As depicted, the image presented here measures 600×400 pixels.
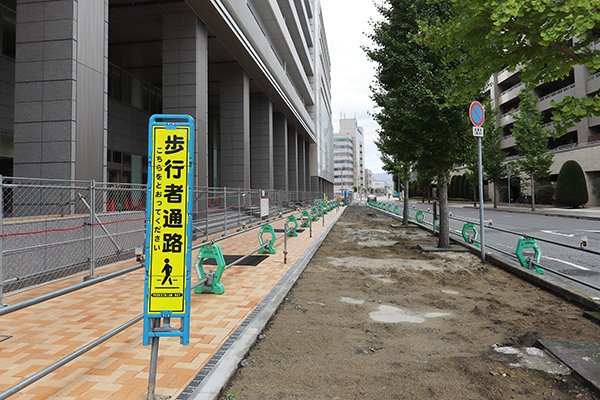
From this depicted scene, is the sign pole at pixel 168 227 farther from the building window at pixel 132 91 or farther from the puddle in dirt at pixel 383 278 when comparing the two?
the building window at pixel 132 91

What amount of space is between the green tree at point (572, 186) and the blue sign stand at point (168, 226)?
127 feet

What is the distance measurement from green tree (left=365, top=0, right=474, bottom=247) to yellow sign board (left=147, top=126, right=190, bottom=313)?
9.28m

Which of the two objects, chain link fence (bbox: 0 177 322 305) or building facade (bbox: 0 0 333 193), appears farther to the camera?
building facade (bbox: 0 0 333 193)

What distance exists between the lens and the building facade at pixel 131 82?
8844 mm

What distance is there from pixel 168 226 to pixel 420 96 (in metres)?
9.89

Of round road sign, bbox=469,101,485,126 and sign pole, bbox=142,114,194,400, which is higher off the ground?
round road sign, bbox=469,101,485,126

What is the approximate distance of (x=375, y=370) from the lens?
3574 mm

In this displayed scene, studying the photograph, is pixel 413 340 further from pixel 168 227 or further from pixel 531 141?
pixel 531 141

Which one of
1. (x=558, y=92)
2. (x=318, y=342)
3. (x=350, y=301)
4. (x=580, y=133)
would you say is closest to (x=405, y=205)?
(x=350, y=301)

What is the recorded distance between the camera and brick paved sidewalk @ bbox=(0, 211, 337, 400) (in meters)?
3.19

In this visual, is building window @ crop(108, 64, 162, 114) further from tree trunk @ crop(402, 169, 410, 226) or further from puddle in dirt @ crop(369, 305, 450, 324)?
puddle in dirt @ crop(369, 305, 450, 324)

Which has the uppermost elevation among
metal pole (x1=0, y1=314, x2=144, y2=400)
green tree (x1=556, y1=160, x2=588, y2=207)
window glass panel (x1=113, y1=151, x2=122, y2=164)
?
window glass panel (x1=113, y1=151, x2=122, y2=164)

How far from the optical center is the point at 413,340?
171 inches

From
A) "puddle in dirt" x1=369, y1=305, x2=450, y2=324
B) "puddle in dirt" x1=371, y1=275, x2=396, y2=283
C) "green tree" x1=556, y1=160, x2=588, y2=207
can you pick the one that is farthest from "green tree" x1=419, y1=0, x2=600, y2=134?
"green tree" x1=556, y1=160, x2=588, y2=207
